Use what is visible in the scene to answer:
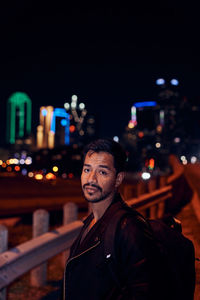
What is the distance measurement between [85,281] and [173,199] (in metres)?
14.5

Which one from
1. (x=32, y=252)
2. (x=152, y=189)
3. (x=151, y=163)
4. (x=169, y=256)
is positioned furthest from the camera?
(x=151, y=163)

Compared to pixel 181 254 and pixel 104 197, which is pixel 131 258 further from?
pixel 104 197

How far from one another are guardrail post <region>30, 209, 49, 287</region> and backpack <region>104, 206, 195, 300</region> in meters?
4.45

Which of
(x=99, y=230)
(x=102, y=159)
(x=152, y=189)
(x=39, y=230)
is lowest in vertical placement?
(x=39, y=230)

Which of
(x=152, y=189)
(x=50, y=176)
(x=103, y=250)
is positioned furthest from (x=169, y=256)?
(x=50, y=176)

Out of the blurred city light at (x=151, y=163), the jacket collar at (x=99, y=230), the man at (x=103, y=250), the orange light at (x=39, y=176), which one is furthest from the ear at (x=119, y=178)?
the blurred city light at (x=151, y=163)

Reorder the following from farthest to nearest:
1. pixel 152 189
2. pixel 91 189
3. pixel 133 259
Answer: pixel 152 189 → pixel 91 189 → pixel 133 259

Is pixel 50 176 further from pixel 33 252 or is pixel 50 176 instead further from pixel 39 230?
pixel 33 252

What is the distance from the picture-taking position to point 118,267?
2.21m

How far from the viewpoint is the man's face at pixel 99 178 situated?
2.61 metres

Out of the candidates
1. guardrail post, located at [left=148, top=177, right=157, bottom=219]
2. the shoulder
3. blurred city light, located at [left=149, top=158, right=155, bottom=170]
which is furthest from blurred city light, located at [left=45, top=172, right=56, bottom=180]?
the shoulder

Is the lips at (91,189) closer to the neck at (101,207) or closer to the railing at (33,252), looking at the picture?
the neck at (101,207)

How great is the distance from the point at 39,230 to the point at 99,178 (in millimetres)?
4274

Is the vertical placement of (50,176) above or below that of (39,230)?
below
